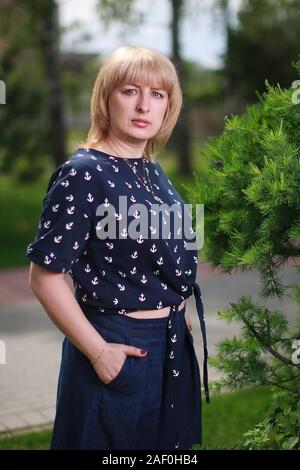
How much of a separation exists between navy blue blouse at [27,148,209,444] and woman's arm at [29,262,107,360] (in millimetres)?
47

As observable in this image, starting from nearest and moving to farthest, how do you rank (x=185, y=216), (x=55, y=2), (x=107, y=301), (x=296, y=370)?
(x=107, y=301)
(x=185, y=216)
(x=296, y=370)
(x=55, y=2)

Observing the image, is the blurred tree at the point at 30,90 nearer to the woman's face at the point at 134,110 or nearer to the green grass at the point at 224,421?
the green grass at the point at 224,421

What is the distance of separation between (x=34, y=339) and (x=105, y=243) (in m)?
4.80

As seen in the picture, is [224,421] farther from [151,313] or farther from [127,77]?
[127,77]

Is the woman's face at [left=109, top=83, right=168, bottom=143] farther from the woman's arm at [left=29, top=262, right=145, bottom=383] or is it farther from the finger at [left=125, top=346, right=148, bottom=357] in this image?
the finger at [left=125, top=346, right=148, bottom=357]

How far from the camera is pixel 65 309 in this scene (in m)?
2.35

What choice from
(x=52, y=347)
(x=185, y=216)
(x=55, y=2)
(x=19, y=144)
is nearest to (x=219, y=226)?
(x=185, y=216)

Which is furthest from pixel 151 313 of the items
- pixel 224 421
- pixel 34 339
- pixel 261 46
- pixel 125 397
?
pixel 261 46

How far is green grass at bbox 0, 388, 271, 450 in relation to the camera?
4.43m

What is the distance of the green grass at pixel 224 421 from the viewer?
4434 millimetres

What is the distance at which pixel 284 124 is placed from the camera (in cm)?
276

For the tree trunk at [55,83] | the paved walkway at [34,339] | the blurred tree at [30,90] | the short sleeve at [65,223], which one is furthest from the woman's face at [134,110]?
the tree trunk at [55,83]

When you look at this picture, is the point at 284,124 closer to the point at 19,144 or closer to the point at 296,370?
the point at 296,370
